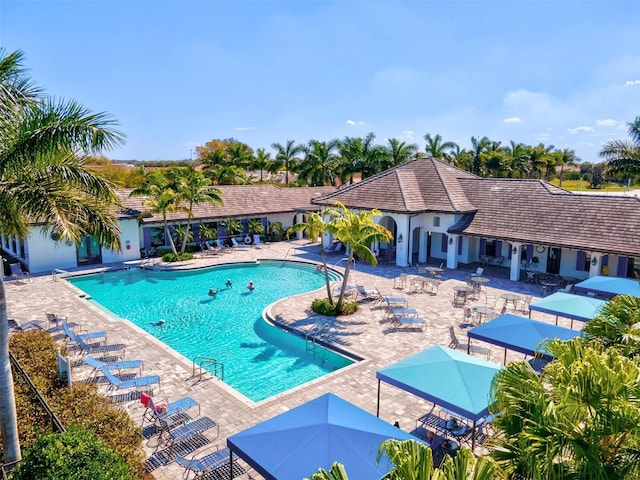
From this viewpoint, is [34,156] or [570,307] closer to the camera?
[34,156]

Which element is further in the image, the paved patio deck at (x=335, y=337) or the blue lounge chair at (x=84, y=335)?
the blue lounge chair at (x=84, y=335)

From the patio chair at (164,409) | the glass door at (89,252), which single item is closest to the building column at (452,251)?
the patio chair at (164,409)

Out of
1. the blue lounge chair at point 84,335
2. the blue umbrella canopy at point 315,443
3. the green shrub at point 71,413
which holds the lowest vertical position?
the blue lounge chair at point 84,335

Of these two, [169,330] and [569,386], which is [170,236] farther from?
[569,386]

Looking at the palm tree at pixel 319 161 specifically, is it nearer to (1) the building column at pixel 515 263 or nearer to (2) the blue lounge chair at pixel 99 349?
(1) the building column at pixel 515 263

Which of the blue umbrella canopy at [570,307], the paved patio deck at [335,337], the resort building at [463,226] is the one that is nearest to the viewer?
the paved patio deck at [335,337]

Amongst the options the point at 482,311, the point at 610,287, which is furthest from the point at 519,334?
the point at 610,287

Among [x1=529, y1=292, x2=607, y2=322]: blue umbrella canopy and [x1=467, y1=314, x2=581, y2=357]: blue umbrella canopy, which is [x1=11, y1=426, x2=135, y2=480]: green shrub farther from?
[x1=529, y1=292, x2=607, y2=322]: blue umbrella canopy

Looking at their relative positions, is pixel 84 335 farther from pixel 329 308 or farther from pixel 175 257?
pixel 175 257

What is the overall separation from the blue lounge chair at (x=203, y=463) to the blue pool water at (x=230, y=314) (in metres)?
4.15

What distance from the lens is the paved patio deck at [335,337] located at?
43.3 ft

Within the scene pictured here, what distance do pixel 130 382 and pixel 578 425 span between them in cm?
1235

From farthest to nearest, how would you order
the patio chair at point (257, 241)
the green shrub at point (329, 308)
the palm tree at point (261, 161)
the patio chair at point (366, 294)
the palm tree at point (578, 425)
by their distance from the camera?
the palm tree at point (261, 161)
the patio chair at point (257, 241)
the patio chair at point (366, 294)
the green shrub at point (329, 308)
the palm tree at point (578, 425)

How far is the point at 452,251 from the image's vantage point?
102 ft
